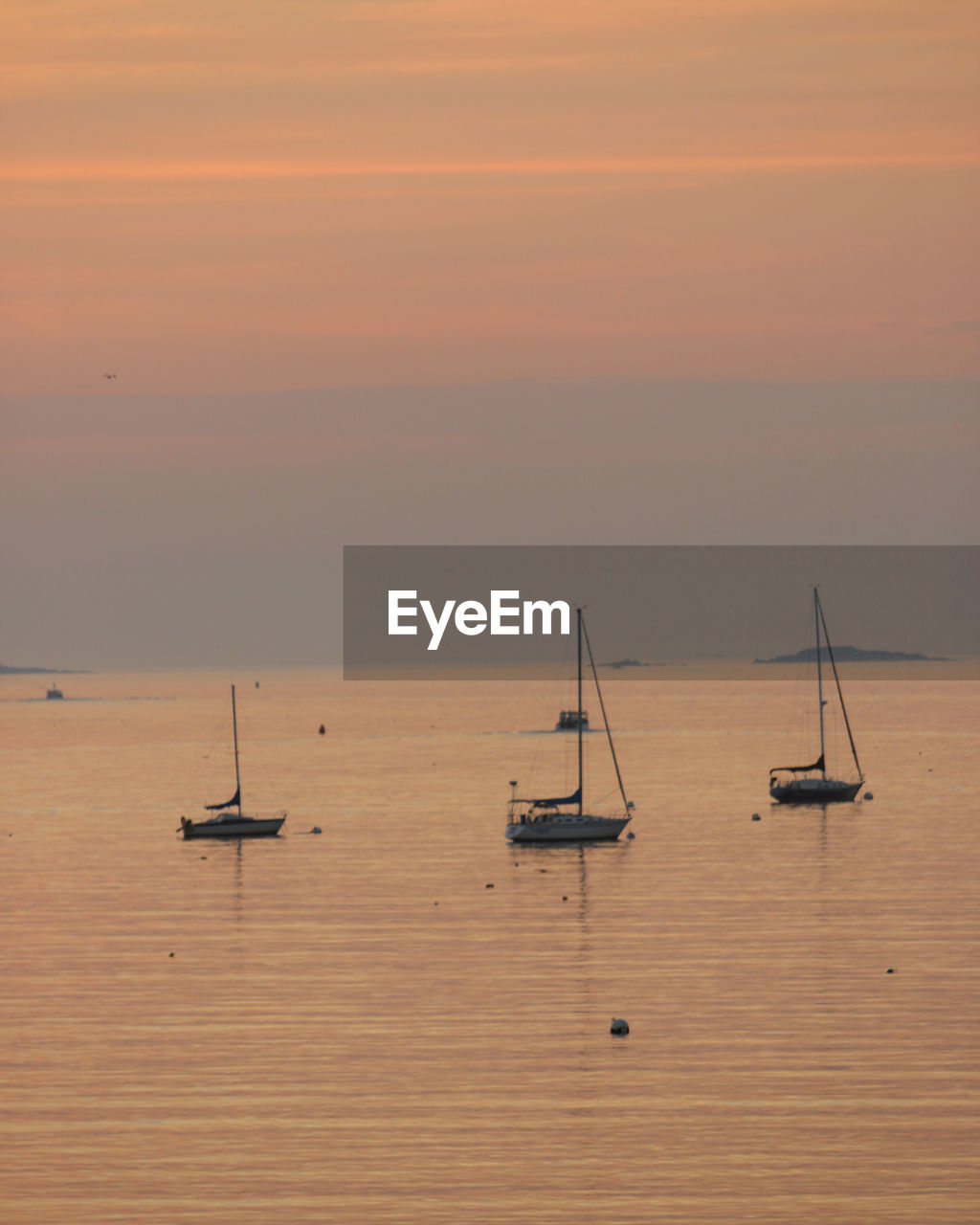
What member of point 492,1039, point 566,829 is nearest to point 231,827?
point 566,829

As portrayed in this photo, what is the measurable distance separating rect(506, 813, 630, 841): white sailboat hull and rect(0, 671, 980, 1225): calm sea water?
482 cm

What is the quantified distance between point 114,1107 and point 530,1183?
11903mm

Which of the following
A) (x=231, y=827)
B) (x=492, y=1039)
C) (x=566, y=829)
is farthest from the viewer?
(x=231, y=827)

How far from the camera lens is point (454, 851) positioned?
348 ft

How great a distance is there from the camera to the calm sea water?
38594mm

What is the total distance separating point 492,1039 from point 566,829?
2293 inches

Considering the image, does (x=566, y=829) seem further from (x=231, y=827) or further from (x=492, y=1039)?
(x=492, y=1039)

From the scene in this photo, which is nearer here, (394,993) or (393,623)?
(394,993)

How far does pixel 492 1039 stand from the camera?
2035 inches

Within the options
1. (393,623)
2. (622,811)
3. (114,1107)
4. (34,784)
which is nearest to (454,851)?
(622,811)

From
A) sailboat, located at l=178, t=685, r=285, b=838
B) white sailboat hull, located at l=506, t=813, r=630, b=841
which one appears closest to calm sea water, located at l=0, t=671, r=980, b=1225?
white sailboat hull, located at l=506, t=813, r=630, b=841

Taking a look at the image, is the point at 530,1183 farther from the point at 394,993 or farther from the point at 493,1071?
the point at 394,993

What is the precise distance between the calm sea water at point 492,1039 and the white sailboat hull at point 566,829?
482cm

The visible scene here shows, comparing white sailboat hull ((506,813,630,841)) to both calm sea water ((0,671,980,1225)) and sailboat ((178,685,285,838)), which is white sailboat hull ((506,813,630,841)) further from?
sailboat ((178,685,285,838))
